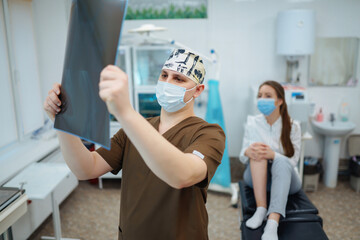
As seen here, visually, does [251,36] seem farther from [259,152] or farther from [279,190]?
[279,190]

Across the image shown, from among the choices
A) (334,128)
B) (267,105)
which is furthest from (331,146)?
(267,105)

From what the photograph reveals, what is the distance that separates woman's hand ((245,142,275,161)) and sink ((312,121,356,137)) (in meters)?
1.60

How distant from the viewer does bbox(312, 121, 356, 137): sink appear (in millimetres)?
3738

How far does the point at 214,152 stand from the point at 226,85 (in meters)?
3.37

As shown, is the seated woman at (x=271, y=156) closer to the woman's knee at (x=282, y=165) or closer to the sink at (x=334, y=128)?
the woman's knee at (x=282, y=165)

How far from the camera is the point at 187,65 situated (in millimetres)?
1215

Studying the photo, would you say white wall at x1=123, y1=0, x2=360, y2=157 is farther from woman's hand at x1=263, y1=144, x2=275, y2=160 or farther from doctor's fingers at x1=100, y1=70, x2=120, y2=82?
doctor's fingers at x1=100, y1=70, x2=120, y2=82

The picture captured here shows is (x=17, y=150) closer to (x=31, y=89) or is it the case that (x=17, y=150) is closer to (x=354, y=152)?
(x=31, y=89)

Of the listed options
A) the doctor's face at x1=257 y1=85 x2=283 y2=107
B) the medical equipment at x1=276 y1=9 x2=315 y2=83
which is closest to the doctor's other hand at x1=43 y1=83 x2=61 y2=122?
the doctor's face at x1=257 y1=85 x2=283 y2=107

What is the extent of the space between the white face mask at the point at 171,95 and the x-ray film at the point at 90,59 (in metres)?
0.40

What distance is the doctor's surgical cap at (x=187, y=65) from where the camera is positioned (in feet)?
3.96

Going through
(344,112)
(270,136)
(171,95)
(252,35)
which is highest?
(252,35)

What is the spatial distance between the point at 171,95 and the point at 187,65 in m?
0.13

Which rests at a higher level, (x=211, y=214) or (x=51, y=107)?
(x=51, y=107)
